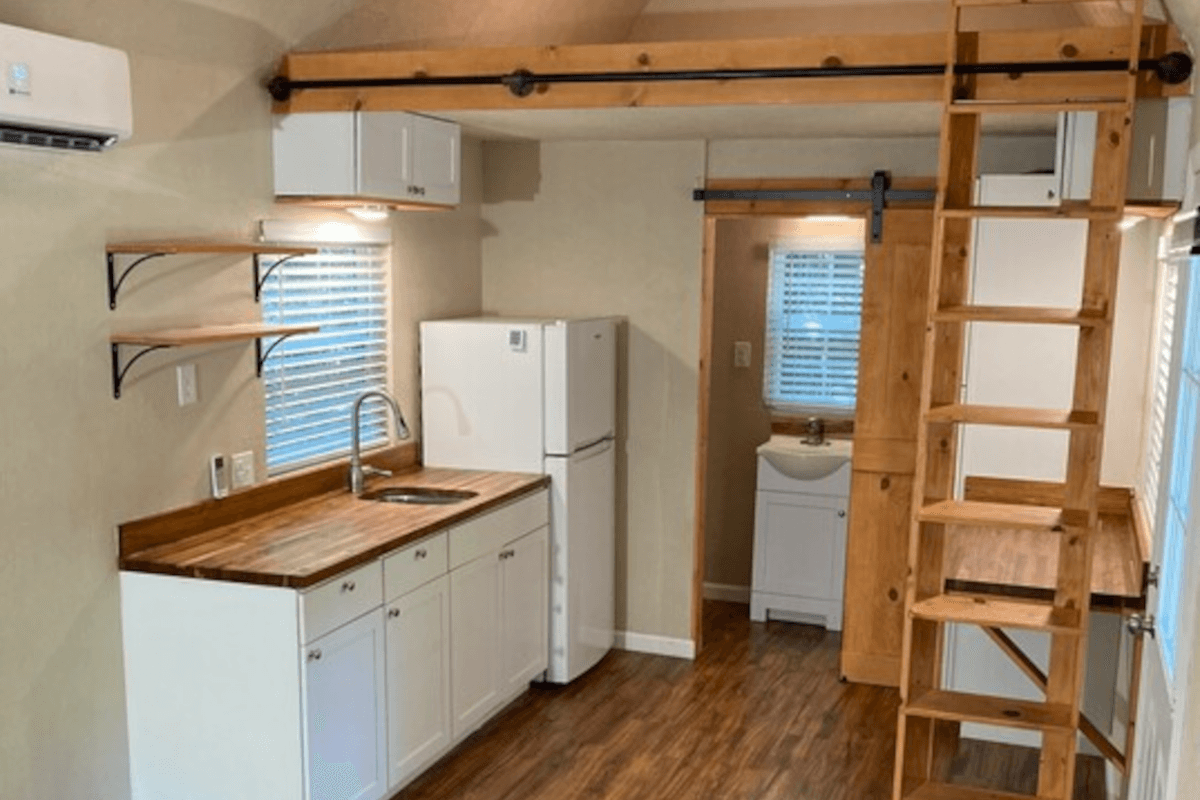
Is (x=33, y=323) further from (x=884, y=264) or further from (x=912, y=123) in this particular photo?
(x=884, y=264)

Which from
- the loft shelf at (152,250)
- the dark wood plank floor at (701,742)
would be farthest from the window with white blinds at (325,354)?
the dark wood plank floor at (701,742)

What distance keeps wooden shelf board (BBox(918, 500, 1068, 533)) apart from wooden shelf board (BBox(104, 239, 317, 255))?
2116mm

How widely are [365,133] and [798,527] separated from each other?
3.07 metres

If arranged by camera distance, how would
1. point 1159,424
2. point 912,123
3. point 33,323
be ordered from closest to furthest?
point 33,323
point 1159,424
point 912,123

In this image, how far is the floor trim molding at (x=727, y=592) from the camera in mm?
6285

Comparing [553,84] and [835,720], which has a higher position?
[553,84]

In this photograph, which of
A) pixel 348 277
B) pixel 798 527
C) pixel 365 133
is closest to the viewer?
pixel 365 133

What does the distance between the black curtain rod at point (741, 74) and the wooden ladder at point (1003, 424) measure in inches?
1.5

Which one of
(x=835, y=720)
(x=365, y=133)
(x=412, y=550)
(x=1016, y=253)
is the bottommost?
(x=835, y=720)

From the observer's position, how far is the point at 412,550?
12.3ft

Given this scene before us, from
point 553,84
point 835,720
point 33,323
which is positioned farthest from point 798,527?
point 33,323

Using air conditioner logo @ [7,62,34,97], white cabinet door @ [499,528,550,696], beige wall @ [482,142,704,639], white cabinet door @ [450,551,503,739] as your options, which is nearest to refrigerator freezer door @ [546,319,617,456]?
beige wall @ [482,142,704,639]

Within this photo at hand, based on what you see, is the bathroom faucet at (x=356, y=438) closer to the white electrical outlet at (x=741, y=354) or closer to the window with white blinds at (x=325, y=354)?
the window with white blinds at (x=325, y=354)

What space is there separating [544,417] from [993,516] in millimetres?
2074
